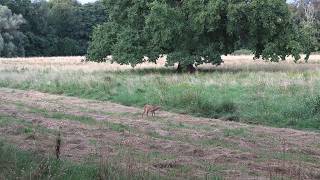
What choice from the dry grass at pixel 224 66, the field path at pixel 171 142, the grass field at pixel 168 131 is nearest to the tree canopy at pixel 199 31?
the dry grass at pixel 224 66

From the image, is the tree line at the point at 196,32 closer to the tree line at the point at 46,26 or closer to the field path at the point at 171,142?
the field path at the point at 171,142

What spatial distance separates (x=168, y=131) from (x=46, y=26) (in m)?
96.3

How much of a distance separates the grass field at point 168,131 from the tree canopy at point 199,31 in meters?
7.57

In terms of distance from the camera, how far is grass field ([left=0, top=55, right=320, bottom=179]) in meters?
8.64

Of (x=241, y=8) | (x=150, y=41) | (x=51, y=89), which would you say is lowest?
(x=51, y=89)

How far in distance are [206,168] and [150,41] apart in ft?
85.5

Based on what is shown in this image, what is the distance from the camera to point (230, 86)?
76.0 feet

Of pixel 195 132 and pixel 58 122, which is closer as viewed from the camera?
pixel 195 132

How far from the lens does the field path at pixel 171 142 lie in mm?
9203

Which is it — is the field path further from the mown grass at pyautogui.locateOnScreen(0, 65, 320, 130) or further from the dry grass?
the dry grass

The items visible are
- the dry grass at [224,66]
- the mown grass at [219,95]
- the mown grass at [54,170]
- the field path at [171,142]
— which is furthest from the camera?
the dry grass at [224,66]

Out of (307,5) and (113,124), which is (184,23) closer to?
(113,124)

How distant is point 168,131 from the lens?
45.0 feet

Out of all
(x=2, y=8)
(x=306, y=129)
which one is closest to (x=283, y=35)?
(x=306, y=129)
